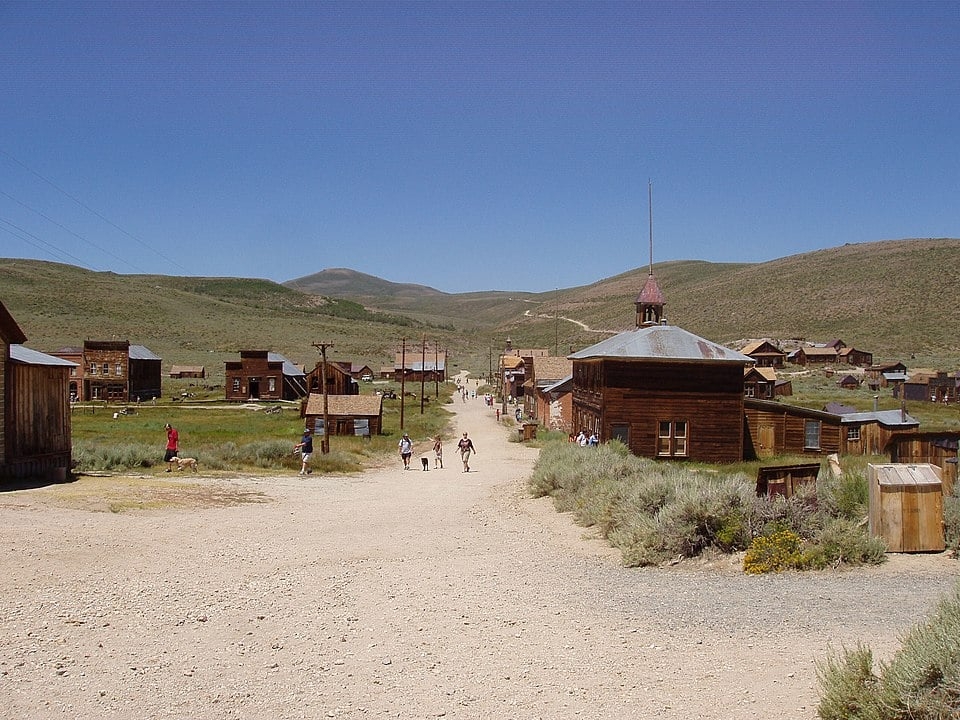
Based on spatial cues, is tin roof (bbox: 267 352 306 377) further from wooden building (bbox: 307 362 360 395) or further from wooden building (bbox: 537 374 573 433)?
wooden building (bbox: 537 374 573 433)

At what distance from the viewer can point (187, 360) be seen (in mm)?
100938

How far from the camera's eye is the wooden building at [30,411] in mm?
20297

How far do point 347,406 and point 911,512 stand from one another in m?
34.5

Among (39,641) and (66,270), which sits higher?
(66,270)

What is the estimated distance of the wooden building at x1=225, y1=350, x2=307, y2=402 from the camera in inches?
2692

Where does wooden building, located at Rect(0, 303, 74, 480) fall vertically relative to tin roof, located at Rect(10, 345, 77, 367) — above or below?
below

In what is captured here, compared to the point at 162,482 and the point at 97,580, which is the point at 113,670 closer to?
the point at 97,580

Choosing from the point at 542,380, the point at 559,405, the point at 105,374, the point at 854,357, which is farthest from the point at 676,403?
the point at 854,357

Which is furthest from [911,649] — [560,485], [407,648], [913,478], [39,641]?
[560,485]

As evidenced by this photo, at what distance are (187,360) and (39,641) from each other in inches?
3797

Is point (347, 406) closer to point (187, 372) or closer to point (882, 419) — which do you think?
point (882, 419)

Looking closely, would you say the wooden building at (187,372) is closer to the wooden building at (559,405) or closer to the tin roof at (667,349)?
the wooden building at (559,405)

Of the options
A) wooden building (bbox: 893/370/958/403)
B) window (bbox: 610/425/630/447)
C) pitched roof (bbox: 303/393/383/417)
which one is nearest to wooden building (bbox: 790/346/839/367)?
wooden building (bbox: 893/370/958/403)

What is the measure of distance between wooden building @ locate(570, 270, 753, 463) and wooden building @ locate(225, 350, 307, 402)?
4352 cm
